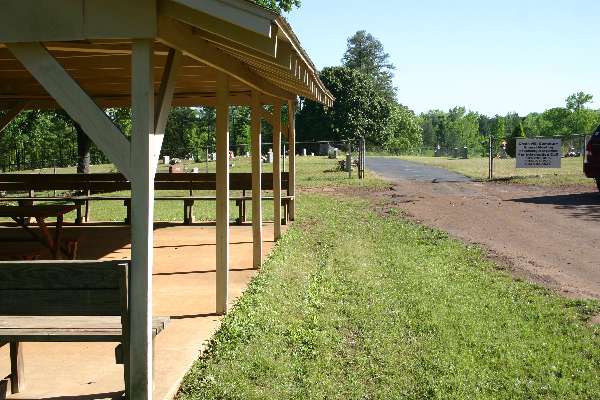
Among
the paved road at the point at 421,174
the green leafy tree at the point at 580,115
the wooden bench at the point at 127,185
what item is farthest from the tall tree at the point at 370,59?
the wooden bench at the point at 127,185

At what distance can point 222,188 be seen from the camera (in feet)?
21.8

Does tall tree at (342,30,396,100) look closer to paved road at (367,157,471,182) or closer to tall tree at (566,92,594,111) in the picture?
tall tree at (566,92,594,111)

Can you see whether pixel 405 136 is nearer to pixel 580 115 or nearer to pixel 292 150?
pixel 580 115

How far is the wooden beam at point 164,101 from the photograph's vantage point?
4453mm

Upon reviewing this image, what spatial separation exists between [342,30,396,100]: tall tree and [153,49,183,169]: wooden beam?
277 feet

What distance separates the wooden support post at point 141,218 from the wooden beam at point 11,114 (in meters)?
7.63

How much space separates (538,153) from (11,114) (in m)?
20.0

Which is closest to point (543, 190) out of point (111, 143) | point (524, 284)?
point (524, 284)

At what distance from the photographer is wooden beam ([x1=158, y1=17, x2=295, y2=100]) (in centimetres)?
450

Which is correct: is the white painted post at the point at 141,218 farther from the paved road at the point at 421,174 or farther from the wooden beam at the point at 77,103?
the paved road at the point at 421,174

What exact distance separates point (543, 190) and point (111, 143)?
19.2 metres

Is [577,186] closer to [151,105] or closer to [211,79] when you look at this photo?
[211,79]

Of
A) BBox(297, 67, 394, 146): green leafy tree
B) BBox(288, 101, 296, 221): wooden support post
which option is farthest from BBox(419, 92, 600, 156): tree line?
BBox(288, 101, 296, 221): wooden support post

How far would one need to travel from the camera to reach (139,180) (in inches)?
167
